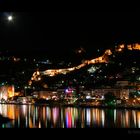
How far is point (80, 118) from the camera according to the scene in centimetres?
925

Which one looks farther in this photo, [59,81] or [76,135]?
[59,81]

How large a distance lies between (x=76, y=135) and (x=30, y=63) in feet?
8.52

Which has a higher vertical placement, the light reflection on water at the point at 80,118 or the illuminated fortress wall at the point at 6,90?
the illuminated fortress wall at the point at 6,90

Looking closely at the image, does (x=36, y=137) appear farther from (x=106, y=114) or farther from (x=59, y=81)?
(x=106, y=114)

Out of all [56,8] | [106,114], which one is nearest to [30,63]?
[56,8]

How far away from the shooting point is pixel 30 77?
14.9 ft

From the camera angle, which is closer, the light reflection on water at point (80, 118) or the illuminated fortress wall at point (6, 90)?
the illuminated fortress wall at point (6, 90)

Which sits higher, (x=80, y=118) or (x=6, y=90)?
(x=6, y=90)

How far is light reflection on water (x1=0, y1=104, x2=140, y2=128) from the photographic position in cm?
763

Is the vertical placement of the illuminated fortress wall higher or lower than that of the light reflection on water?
higher

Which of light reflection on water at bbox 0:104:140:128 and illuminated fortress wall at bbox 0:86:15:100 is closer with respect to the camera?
illuminated fortress wall at bbox 0:86:15:100

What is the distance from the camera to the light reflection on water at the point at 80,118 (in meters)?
7.63

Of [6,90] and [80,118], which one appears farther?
[80,118]

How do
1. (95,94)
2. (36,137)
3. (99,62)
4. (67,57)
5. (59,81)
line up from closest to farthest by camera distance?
1. (36,137)
2. (67,57)
3. (99,62)
4. (95,94)
5. (59,81)
